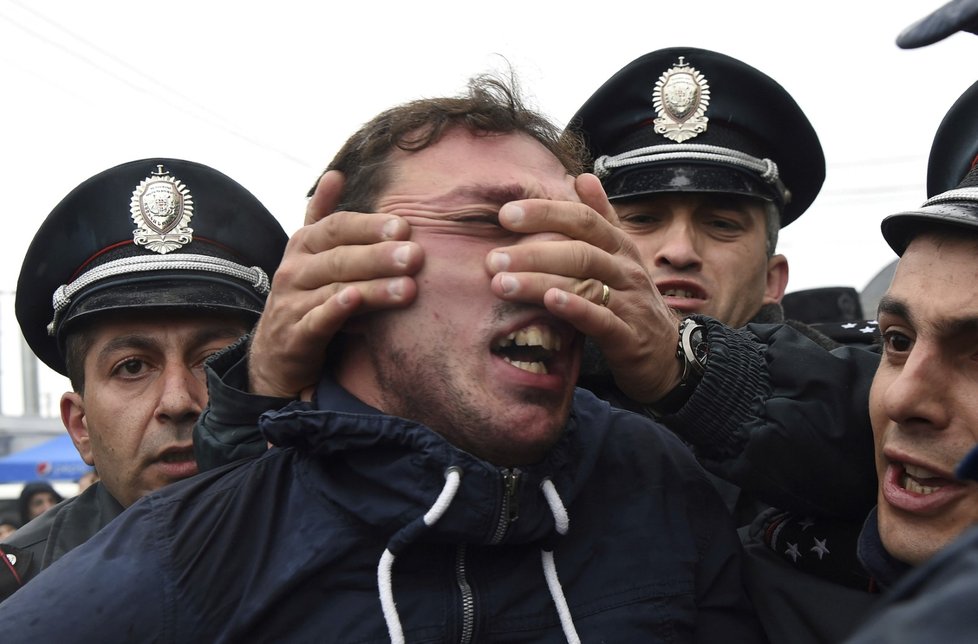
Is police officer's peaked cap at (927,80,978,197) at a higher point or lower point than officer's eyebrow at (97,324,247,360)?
higher

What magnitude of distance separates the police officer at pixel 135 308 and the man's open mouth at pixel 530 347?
118 centimetres

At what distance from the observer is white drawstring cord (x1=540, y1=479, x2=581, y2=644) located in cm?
191

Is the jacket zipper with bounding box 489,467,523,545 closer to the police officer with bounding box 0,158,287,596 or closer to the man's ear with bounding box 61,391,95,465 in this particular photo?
the police officer with bounding box 0,158,287,596

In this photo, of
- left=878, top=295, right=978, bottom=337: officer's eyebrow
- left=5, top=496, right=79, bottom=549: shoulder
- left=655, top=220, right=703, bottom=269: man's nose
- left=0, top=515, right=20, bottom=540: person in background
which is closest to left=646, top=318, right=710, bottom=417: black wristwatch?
left=878, top=295, right=978, bottom=337: officer's eyebrow

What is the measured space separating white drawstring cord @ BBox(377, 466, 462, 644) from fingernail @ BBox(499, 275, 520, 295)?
0.36 meters

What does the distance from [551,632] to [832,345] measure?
1.28 metres

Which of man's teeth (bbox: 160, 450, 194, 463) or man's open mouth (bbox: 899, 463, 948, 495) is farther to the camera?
man's teeth (bbox: 160, 450, 194, 463)

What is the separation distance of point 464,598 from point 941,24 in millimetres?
1232

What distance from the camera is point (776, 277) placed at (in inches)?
144

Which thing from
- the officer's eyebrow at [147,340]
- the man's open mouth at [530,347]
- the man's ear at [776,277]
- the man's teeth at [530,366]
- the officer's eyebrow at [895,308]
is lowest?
the officer's eyebrow at [147,340]

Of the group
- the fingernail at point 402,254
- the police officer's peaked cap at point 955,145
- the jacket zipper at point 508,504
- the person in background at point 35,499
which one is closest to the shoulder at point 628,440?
the jacket zipper at point 508,504

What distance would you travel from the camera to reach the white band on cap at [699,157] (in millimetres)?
3258

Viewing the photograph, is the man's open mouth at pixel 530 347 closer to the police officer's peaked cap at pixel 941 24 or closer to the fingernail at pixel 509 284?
the fingernail at pixel 509 284

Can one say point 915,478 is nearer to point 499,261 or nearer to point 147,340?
point 499,261
